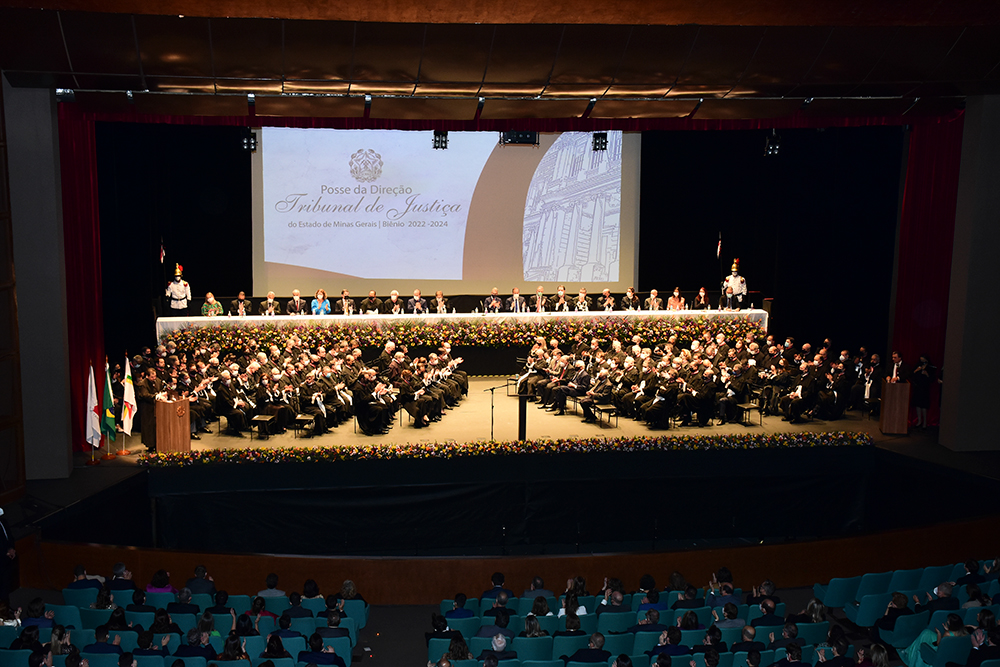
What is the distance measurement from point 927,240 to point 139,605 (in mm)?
15397

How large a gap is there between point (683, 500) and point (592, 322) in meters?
6.60

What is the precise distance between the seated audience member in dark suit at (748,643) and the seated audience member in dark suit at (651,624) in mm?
787

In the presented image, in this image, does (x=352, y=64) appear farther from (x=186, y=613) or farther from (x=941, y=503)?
(x=941, y=503)

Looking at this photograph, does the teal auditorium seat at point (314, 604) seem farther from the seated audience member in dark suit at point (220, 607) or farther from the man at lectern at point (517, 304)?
the man at lectern at point (517, 304)

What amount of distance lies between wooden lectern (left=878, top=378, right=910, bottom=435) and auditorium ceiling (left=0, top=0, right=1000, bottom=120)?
16.5 feet

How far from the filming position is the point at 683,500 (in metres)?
15.1

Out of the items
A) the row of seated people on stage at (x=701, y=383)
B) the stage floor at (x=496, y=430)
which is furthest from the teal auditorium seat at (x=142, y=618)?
the row of seated people on stage at (x=701, y=383)

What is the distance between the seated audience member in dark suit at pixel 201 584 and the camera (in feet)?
33.8

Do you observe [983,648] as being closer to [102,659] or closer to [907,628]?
[907,628]

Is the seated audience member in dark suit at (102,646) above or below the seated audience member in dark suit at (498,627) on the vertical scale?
above

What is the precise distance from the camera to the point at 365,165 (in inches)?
887

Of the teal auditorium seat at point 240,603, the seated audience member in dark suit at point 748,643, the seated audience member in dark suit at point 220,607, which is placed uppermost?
the seated audience member in dark suit at point 748,643

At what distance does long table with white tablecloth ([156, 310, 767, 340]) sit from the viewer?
1975 cm

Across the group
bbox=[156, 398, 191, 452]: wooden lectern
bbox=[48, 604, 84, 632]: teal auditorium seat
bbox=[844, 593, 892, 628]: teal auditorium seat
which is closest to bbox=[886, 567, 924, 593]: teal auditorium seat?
bbox=[844, 593, 892, 628]: teal auditorium seat
